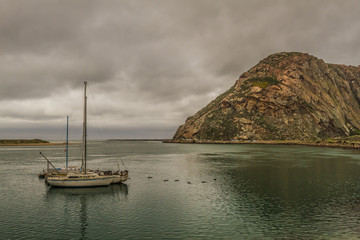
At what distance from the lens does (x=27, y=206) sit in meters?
43.3

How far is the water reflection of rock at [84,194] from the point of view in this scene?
1811 inches

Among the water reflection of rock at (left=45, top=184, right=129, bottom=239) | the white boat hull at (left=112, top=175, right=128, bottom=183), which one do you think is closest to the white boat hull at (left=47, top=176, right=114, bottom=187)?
the water reflection of rock at (left=45, top=184, right=129, bottom=239)

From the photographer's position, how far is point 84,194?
52.8 metres

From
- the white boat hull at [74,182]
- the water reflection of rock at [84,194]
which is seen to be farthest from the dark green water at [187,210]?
the white boat hull at [74,182]

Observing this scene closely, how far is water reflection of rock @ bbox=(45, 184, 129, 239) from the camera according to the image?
151 feet

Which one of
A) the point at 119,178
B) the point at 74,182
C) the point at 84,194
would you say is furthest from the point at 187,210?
the point at 74,182

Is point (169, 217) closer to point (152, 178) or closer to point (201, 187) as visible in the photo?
point (201, 187)

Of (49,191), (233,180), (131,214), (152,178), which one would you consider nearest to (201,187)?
(233,180)

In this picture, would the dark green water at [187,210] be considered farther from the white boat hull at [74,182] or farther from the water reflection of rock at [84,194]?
the white boat hull at [74,182]

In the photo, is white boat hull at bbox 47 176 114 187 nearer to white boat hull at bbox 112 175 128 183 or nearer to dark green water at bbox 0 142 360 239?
dark green water at bbox 0 142 360 239

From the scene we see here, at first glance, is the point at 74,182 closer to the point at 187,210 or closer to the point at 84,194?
the point at 84,194

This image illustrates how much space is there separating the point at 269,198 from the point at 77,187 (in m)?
41.4

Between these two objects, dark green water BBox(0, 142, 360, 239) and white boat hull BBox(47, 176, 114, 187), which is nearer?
dark green water BBox(0, 142, 360, 239)

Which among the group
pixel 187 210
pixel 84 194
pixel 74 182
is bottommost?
pixel 187 210
